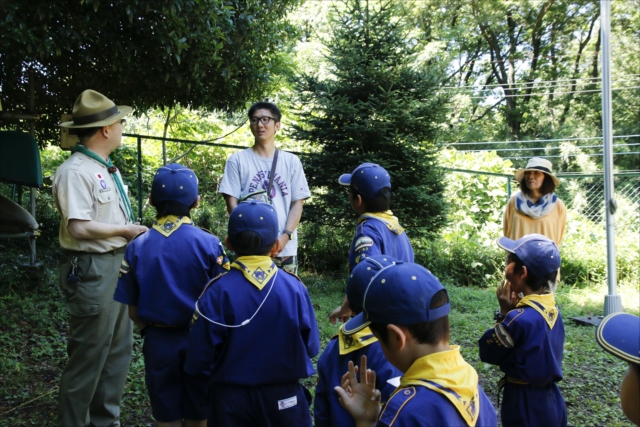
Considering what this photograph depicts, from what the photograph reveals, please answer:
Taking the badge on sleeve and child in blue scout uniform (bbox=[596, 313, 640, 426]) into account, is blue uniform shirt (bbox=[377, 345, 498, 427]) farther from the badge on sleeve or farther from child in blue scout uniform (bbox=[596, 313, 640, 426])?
the badge on sleeve

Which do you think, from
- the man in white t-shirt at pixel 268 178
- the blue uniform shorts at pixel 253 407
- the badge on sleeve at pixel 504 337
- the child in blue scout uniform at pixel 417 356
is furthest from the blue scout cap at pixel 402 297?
the man in white t-shirt at pixel 268 178

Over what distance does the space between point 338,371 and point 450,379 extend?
0.65 metres

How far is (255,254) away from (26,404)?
8.05 ft

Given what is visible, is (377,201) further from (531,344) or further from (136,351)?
(136,351)

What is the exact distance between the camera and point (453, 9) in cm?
2681

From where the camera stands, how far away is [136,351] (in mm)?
5203

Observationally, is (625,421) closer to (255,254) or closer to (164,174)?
(255,254)

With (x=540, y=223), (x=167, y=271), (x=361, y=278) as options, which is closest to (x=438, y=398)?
(x=361, y=278)

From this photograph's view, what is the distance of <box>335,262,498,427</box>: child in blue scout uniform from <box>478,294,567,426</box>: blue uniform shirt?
3.27 ft

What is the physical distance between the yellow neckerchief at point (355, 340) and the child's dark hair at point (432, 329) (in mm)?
443

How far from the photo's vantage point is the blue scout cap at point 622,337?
5.29ft

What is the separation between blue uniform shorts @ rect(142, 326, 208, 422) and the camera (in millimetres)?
2980

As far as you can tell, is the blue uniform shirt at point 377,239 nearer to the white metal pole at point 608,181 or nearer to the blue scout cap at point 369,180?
the blue scout cap at point 369,180

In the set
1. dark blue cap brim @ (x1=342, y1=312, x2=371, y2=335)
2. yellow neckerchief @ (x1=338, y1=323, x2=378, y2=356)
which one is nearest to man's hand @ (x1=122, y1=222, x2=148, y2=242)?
yellow neckerchief @ (x1=338, y1=323, x2=378, y2=356)
